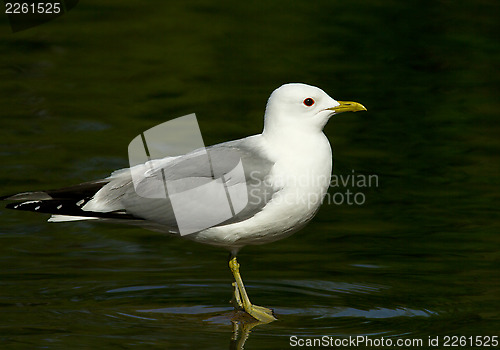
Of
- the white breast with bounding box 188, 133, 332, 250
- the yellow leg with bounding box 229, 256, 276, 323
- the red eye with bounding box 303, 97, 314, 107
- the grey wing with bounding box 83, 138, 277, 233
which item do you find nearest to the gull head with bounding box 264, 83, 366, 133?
the red eye with bounding box 303, 97, 314, 107

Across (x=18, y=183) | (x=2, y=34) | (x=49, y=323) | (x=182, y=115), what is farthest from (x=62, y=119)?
(x=49, y=323)

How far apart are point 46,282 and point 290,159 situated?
2.07m

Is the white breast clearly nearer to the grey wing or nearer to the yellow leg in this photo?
the grey wing

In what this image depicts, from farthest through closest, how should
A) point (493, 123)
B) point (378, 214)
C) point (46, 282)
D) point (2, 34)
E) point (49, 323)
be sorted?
point (2, 34)
point (493, 123)
point (378, 214)
point (46, 282)
point (49, 323)

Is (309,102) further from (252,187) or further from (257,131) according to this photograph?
(257,131)

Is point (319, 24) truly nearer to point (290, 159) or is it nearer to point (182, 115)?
point (182, 115)

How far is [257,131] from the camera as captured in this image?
11445mm

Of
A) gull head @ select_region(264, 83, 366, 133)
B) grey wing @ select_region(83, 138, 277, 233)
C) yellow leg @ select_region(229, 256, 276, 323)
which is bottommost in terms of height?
yellow leg @ select_region(229, 256, 276, 323)

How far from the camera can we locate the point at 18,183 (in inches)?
390

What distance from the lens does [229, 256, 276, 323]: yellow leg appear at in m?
7.09

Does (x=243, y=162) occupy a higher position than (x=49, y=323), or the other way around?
(x=243, y=162)

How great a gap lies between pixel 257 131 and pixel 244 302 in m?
4.46

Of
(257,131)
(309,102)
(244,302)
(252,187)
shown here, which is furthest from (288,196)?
(257,131)

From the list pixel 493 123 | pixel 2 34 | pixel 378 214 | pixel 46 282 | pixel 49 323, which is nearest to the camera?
pixel 49 323
